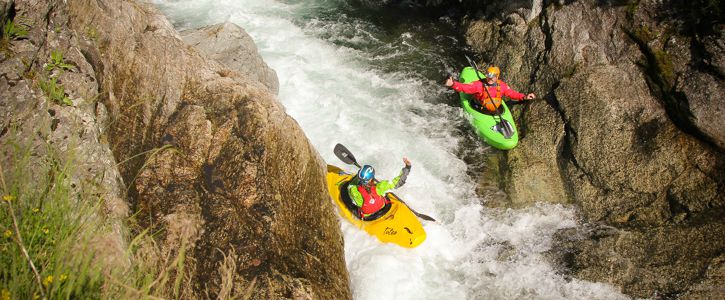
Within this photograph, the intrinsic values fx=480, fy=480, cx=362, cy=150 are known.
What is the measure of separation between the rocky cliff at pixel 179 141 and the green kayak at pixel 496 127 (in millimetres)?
3701

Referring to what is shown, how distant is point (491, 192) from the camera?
8.18m

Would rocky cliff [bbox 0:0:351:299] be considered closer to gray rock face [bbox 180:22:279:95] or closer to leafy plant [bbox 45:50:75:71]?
leafy plant [bbox 45:50:75:71]

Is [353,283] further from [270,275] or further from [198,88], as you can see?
[198,88]

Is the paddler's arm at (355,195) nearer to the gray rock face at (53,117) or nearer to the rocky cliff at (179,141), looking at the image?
the rocky cliff at (179,141)

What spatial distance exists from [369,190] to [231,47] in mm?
3818

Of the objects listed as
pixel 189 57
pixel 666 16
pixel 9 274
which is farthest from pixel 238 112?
pixel 666 16

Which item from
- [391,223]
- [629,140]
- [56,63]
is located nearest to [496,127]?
[629,140]

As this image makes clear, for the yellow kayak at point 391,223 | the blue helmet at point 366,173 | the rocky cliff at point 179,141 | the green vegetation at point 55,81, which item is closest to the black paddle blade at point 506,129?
the yellow kayak at point 391,223

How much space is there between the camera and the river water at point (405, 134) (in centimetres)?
683

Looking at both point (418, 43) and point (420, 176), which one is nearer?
point (420, 176)

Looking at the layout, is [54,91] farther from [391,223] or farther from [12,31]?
[391,223]

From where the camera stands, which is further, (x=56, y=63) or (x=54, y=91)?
(x=56, y=63)

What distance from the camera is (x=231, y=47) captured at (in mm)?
8695

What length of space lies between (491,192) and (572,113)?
208 cm
